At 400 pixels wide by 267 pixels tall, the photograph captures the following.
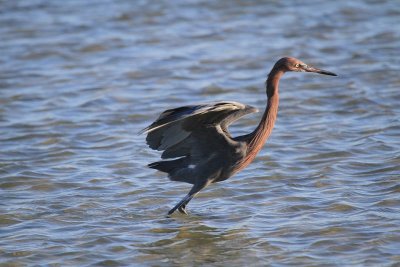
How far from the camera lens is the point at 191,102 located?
1167 centimetres

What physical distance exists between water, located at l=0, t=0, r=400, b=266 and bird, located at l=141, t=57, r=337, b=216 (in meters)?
0.39

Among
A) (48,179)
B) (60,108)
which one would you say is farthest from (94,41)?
(48,179)

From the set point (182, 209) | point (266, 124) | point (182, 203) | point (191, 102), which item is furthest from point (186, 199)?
point (191, 102)

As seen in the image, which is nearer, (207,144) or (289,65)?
(207,144)

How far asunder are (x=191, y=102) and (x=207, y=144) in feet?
12.4

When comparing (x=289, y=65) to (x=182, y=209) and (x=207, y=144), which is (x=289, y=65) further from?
(x=182, y=209)

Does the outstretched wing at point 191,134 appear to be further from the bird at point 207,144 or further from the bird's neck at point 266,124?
the bird's neck at point 266,124

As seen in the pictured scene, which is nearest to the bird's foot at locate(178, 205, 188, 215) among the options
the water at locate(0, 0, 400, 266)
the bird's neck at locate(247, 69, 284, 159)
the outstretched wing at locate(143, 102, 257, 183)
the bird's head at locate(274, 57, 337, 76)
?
the water at locate(0, 0, 400, 266)

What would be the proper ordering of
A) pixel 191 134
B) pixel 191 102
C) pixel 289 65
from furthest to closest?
pixel 191 102, pixel 289 65, pixel 191 134

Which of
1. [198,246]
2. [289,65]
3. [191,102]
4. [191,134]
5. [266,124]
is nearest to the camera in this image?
[198,246]

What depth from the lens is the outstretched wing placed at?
23.8ft

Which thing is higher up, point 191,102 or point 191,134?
point 191,134

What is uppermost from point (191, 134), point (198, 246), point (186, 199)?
point (191, 134)

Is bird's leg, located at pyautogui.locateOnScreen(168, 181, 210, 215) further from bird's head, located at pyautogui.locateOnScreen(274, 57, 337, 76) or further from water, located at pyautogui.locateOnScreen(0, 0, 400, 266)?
bird's head, located at pyautogui.locateOnScreen(274, 57, 337, 76)
